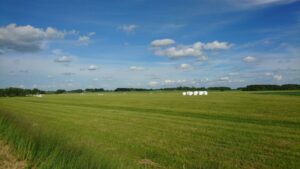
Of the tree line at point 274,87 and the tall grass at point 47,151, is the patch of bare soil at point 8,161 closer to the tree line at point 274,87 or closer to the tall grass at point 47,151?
the tall grass at point 47,151

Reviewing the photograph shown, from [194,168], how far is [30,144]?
5511 mm

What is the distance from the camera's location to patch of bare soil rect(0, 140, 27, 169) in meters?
6.58

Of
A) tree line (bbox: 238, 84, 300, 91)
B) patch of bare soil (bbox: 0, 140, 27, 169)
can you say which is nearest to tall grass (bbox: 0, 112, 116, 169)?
patch of bare soil (bbox: 0, 140, 27, 169)

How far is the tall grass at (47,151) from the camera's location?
5582mm

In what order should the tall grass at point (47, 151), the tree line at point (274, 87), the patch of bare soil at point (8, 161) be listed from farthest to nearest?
1. the tree line at point (274, 87)
2. the patch of bare soil at point (8, 161)
3. the tall grass at point (47, 151)

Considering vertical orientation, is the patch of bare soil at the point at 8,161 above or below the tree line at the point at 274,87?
below

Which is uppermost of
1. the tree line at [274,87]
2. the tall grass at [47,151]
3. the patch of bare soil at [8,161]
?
the tree line at [274,87]

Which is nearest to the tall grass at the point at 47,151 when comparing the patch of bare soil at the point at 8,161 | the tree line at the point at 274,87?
the patch of bare soil at the point at 8,161

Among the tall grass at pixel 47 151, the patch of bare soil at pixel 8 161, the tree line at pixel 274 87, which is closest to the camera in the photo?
the tall grass at pixel 47 151

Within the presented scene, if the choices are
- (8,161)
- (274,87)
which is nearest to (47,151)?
(8,161)

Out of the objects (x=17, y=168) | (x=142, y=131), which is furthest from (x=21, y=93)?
(x=17, y=168)

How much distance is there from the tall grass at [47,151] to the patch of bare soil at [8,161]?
15 centimetres

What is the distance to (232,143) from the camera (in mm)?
14203

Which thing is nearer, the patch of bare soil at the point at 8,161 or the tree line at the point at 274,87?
the patch of bare soil at the point at 8,161
